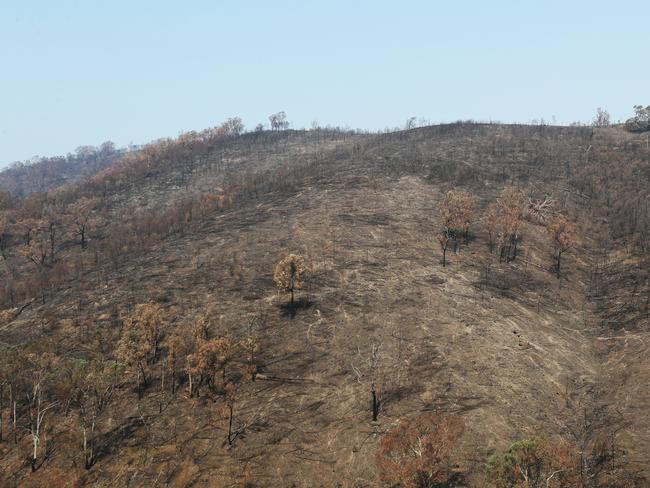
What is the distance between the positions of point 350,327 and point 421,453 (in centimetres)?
1904

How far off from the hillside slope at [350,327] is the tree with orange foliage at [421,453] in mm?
1123

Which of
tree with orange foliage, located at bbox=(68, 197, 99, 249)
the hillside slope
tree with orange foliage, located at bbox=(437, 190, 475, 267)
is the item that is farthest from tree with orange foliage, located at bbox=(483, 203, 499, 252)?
tree with orange foliage, located at bbox=(68, 197, 99, 249)

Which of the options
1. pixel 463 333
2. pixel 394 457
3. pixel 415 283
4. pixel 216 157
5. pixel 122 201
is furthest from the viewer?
pixel 216 157

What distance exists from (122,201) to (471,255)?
93469 millimetres

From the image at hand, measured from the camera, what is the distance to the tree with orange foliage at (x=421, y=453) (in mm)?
26031

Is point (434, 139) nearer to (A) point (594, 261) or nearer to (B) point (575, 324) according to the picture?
(A) point (594, 261)

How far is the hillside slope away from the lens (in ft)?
101

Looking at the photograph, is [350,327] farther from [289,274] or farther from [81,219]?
[81,219]

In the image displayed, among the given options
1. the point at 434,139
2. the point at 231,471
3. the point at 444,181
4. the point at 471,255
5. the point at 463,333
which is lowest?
the point at 231,471

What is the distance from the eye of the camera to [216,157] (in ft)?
473

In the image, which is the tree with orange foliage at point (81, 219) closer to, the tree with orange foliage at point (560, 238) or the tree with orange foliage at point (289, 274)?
the tree with orange foliage at point (289, 274)

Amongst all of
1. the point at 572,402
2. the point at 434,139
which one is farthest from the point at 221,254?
the point at 434,139

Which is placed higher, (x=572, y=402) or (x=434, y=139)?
(x=434, y=139)

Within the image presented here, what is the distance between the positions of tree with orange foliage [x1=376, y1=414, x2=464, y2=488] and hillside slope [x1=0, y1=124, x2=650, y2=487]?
1.12 meters
